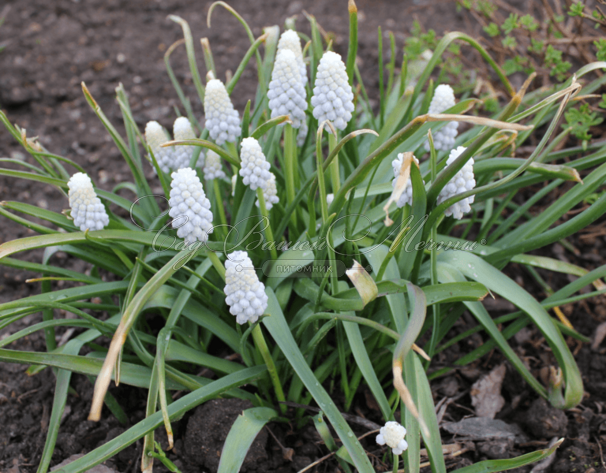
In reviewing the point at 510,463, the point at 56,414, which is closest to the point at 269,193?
the point at 56,414

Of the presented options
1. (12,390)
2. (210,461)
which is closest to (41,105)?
(12,390)

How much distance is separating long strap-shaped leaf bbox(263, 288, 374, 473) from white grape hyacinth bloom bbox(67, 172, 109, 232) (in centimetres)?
70

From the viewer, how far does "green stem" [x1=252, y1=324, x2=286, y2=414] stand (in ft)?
5.94

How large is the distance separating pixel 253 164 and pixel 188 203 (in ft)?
1.03

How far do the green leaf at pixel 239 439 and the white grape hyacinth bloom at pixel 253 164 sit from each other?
0.88 meters

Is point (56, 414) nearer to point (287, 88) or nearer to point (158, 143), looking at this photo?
point (158, 143)

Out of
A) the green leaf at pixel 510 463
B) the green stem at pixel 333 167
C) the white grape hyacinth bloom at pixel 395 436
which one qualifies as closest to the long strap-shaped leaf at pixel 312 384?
the white grape hyacinth bloom at pixel 395 436

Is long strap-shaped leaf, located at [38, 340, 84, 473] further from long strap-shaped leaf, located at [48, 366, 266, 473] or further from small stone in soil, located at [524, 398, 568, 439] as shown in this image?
small stone in soil, located at [524, 398, 568, 439]

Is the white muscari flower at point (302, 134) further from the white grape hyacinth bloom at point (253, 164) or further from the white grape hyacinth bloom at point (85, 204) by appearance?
the white grape hyacinth bloom at point (85, 204)

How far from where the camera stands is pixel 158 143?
7.13ft

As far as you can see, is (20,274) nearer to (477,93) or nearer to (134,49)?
(134,49)

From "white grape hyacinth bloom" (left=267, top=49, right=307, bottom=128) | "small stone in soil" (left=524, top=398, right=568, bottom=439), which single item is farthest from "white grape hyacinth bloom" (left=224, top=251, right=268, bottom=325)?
"small stone in soil" (left=524, top=398, right=568, bottom=439)

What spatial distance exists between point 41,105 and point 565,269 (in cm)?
412

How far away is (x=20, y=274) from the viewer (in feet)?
10.1
